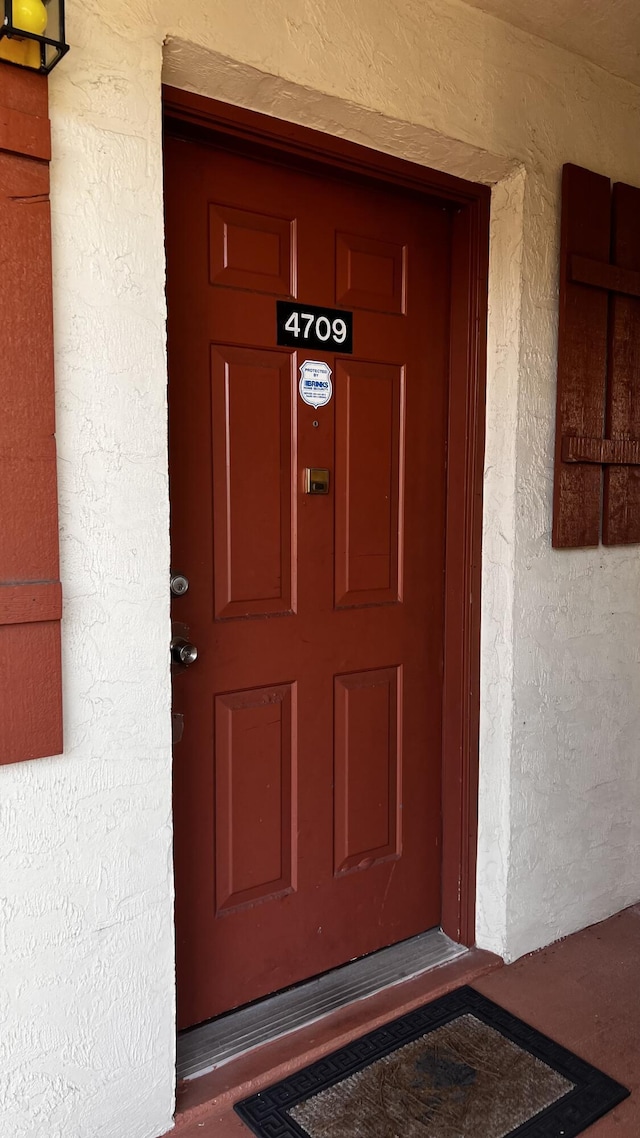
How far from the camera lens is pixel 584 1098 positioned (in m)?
1.89

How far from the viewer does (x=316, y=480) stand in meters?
2.15

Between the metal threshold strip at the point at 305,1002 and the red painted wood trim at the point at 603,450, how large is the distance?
1.60 m

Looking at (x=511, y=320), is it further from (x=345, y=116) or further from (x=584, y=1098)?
(x=584, y=1098)

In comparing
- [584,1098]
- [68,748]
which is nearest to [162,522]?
[68,748]

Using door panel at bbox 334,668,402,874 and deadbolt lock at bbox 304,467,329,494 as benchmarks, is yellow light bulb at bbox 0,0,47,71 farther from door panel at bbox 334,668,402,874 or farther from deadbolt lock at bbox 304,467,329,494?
door panel at bbox 334,668,402,874

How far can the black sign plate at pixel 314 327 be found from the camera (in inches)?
81.2

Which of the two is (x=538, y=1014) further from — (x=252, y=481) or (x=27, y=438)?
(x=27, y=438)

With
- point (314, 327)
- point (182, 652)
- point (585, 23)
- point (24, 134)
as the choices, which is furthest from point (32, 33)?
point (585, 23)

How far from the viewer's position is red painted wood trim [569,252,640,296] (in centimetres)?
232

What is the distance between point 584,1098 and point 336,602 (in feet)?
4.53

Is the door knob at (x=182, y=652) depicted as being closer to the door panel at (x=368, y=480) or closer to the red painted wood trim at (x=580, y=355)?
the door panel at (x=368, y=480)

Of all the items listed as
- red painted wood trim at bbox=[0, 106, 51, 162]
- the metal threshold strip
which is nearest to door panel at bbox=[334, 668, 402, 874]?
the metal threshold strip

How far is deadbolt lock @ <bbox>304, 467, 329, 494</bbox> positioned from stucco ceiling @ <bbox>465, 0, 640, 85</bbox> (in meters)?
1.29

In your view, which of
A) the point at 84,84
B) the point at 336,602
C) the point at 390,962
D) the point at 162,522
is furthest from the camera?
the point at 390,962
